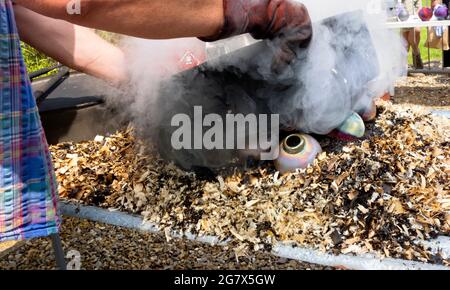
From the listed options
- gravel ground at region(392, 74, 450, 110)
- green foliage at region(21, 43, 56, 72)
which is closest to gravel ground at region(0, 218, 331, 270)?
gravel ground at region(392, 74, 450, 110)

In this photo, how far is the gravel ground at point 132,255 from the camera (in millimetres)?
1721

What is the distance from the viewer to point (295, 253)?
1.75 m

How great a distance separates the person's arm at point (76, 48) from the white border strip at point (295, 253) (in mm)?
733

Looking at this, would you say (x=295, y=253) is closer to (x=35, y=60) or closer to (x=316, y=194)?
(x=316, y=194)

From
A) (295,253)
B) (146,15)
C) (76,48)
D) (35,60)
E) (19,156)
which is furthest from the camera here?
(35,60)

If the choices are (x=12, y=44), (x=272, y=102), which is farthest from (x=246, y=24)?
(x=12, y=44)

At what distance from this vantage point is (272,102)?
2166mm

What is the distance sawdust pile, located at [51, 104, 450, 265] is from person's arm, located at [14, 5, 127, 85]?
1.31ft

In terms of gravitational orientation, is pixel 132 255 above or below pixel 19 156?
below

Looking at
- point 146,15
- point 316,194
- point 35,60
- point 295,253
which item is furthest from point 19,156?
point 35,60

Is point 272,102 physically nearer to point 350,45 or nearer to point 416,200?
point 350,45

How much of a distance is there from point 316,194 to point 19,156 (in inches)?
46.2

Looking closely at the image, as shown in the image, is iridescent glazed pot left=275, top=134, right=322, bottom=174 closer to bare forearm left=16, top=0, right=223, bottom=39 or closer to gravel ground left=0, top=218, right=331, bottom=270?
gravel ground left=0, top=218, right=331, bottom=270

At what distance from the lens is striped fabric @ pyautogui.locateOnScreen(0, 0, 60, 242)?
4.25ft
